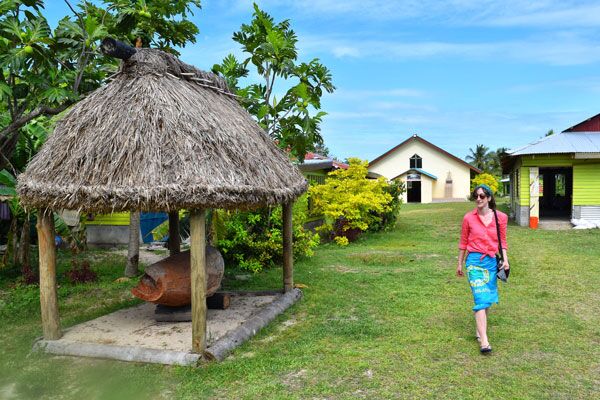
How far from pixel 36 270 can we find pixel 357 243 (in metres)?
9.11

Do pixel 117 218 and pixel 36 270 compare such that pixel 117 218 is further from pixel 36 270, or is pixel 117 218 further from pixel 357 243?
pixel 357 243

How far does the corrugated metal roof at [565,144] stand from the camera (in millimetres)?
17281

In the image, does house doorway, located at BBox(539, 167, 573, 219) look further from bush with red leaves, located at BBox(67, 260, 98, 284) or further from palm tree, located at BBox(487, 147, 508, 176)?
palm tree, located at BBox(487, 147, 508, 176)

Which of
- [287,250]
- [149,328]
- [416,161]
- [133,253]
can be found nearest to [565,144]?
[287,250]

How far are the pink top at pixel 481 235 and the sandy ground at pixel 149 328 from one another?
3105mm

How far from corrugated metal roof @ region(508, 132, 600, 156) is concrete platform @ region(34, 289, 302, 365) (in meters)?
13.8

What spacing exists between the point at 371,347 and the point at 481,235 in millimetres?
1758

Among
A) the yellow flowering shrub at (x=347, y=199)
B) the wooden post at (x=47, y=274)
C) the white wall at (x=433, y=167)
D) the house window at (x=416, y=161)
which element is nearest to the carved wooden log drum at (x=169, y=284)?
the wooden post at (x=47, y=274)

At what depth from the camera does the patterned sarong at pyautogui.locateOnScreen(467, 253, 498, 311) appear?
5.23 m

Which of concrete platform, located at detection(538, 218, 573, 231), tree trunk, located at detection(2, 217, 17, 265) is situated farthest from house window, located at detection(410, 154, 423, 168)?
tree trunk, located at detection(2, 217, 17, 265)

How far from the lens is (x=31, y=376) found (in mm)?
5031

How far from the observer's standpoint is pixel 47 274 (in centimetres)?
566

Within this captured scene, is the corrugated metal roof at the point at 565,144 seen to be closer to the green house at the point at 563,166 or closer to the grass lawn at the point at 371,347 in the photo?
the green house at the point at 563,166

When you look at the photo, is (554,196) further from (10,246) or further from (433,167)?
(10,246)
